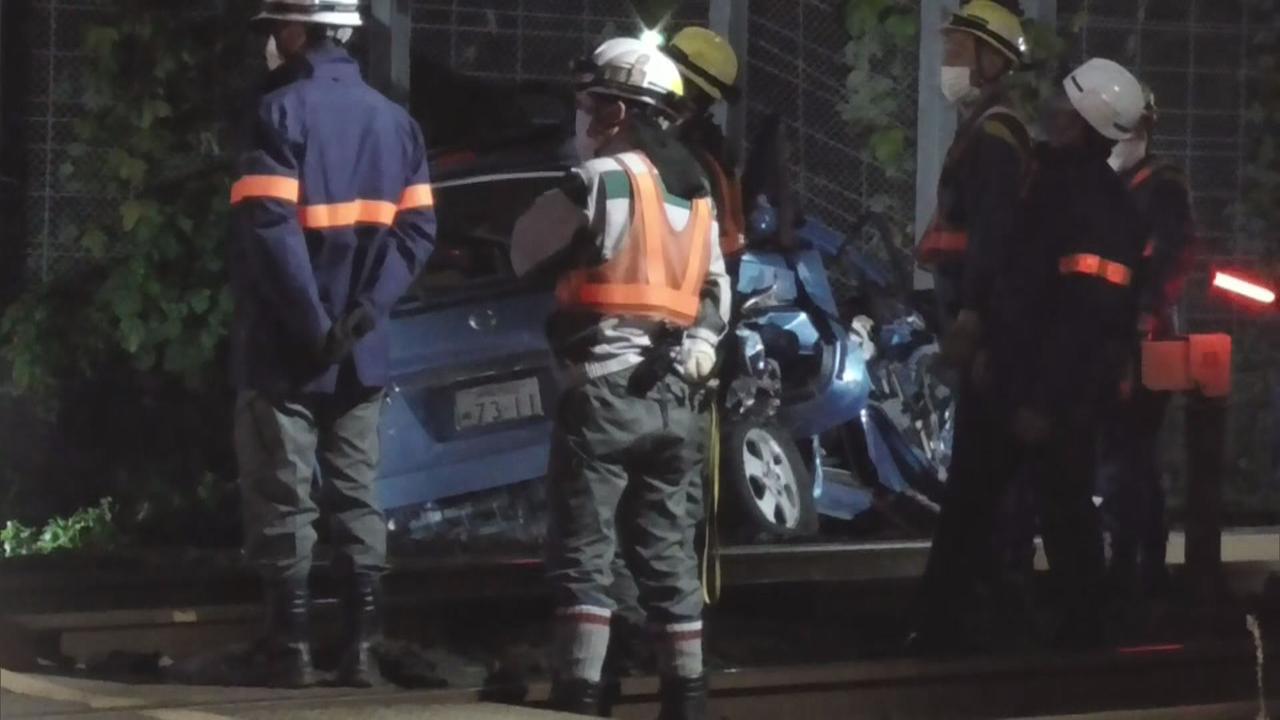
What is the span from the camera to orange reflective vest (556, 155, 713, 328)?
540 centimetres

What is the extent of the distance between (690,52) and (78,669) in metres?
2.52

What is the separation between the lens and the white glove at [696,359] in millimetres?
5496

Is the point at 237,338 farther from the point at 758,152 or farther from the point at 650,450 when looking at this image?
the point at 758,152

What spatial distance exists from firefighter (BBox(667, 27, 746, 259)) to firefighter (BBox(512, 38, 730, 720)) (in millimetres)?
422

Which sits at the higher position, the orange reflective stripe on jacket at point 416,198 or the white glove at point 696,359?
the orange reflective stripe on jacket at point 416,198

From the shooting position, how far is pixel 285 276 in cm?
540

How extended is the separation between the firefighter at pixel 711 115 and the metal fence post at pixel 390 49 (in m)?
0.78

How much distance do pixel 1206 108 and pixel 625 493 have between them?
9.29ft

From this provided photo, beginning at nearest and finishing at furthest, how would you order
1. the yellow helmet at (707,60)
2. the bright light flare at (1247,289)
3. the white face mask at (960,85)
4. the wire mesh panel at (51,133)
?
the wire mesh panel at (51,133) → the yellow helmet at (707,60) → the white face mask at (960,85) → the bright light flare at (1247,289)

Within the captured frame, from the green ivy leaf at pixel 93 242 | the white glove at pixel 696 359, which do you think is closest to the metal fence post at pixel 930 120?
the white glove at pixel 696 359

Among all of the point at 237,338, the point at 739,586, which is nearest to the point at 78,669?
the point at 237,338

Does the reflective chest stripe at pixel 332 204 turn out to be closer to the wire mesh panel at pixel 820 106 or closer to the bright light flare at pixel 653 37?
the bright light flare at pixel 653 37

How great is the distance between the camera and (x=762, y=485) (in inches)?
261

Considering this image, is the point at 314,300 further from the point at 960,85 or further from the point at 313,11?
the point at 960,85
